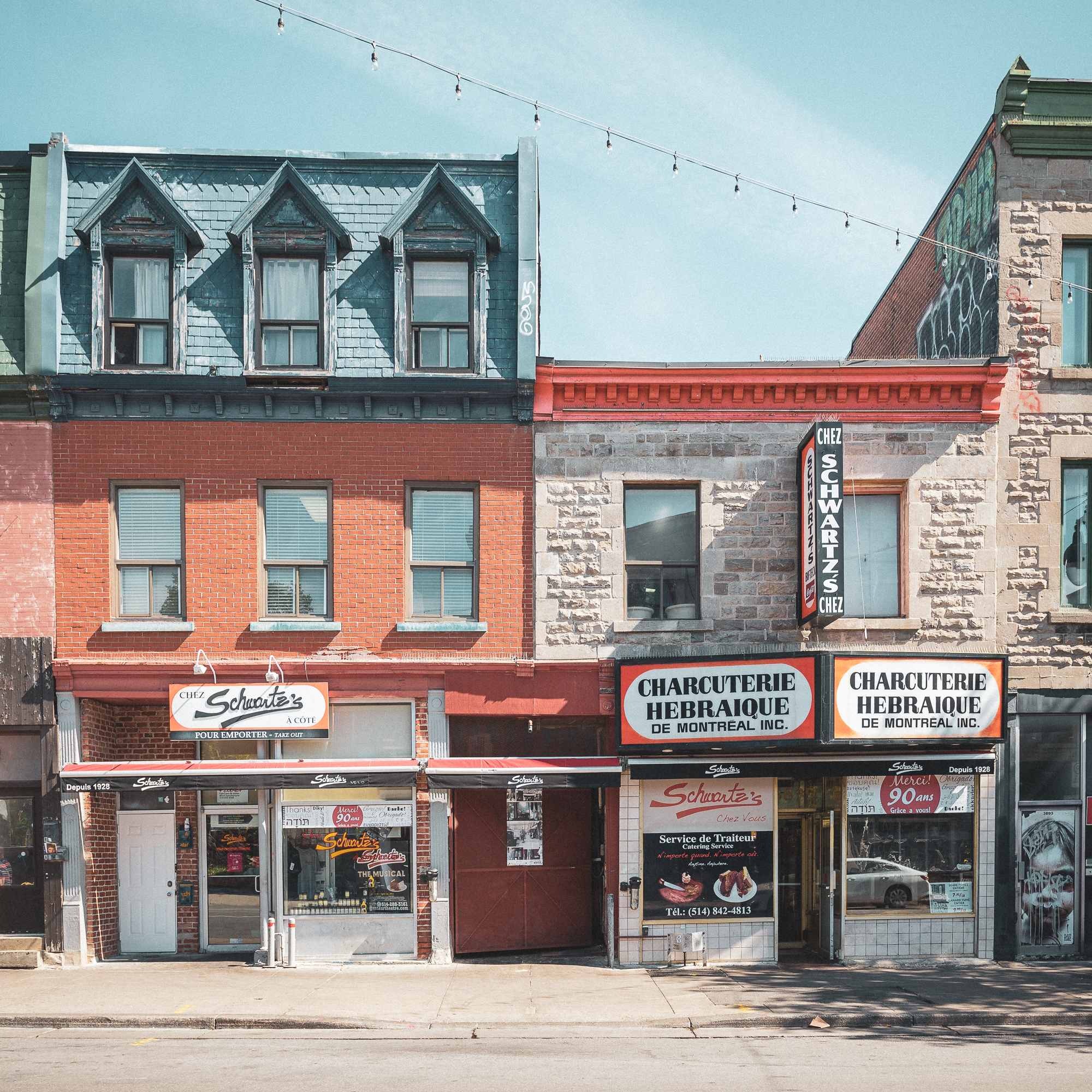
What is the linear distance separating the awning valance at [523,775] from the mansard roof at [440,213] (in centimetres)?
777

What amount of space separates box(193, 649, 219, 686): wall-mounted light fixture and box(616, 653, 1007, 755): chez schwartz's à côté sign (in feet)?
19.3

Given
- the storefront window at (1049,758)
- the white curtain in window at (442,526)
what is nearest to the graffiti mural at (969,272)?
the storefront window at (1049,758)

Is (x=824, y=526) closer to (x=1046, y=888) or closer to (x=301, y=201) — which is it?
(x=1046, y=888)

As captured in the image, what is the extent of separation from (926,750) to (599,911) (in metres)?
5.63

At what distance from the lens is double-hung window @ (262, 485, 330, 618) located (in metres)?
14.7

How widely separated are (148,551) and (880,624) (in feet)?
36.0

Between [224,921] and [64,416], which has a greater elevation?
[64,416]

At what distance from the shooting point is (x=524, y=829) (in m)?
15.2

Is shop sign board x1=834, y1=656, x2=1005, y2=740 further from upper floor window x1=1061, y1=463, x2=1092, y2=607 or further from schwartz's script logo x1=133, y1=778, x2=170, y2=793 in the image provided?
schwartz's script logo x1=133, y1=778, x2=170, y2=793

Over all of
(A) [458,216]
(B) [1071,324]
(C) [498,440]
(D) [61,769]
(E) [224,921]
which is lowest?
(E) [224,921]

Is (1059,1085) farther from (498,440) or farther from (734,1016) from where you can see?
(498,440)

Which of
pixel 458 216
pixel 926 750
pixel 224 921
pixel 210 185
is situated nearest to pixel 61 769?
pixel 224 921

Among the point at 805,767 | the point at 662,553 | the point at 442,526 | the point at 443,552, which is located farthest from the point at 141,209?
the point at 805,767

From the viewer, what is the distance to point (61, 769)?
46.1 ft
